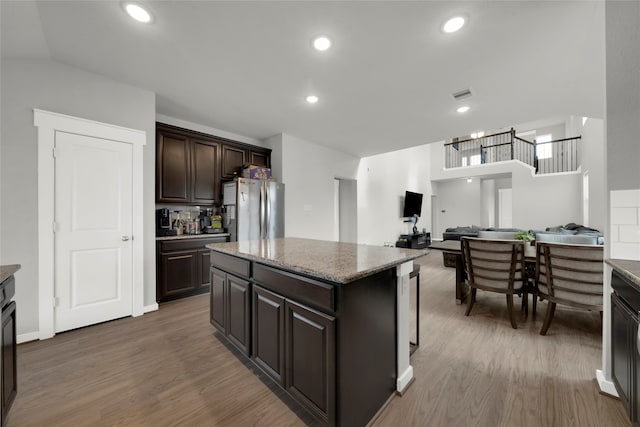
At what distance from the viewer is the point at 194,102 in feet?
11.0

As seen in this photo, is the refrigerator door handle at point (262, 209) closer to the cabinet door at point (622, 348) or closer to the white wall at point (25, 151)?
the white wall at point (25, 151)

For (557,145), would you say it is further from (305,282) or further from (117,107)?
(117,107)

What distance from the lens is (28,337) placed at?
91.3 inches

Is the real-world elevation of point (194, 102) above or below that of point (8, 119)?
above

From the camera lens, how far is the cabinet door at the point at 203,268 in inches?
143

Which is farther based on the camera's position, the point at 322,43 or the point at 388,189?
the point at 388,189

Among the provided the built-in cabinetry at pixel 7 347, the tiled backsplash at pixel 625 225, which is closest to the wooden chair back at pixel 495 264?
the tiled backsplash at pixel 625 225

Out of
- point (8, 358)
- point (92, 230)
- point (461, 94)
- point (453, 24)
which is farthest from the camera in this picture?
point (461, 94)

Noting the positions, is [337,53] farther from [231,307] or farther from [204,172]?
[204,172]

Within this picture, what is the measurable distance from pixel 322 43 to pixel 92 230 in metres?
2.98

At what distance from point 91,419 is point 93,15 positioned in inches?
109

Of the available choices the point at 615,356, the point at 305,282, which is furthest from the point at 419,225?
A: the point at 305,282

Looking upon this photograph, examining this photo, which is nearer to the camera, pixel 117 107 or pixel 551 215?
pixel 117 107

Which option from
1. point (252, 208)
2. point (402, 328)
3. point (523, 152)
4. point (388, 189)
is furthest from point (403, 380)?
point (523, 152)
